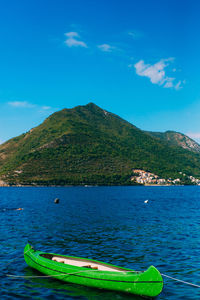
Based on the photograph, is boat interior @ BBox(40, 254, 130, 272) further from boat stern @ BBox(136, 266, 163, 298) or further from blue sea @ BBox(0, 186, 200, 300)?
boat stern @ BBox(136, 266, 163, 298)

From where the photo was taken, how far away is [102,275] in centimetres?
1788

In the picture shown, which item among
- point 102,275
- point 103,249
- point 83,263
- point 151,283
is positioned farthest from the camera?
point 103,249

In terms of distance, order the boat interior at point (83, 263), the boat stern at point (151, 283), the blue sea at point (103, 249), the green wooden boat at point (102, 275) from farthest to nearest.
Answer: the boat interior at point (83, 263) < the blue sea at point (103, 249) < the green wooden boat at point (102, 275) < the boat stern at point (151, 283)

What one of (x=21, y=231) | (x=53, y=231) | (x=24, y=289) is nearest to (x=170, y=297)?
(x=24, y=289)

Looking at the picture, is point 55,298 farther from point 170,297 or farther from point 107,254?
point 107,254

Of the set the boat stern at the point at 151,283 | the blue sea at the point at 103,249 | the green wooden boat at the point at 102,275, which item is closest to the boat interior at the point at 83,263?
the green wooden boat at the point at 102,275

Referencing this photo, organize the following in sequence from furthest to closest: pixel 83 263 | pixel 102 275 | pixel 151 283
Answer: pixel 83 263 → pixel 102 275 → pixel 151 283

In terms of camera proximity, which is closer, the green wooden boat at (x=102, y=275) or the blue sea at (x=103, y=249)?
the green wooden boat at (x=102, y=275)

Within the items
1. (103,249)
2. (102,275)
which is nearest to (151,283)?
(102,275)

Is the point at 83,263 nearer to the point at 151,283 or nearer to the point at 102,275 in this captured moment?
the point at 102,275

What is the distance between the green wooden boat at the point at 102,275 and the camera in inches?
645

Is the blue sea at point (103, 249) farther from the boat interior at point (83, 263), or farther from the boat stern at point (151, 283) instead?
the boat interior at point (83, 263)

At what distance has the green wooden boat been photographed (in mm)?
16375

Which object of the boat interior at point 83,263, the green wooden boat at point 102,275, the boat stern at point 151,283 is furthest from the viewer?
the boat interior at point 83,263
